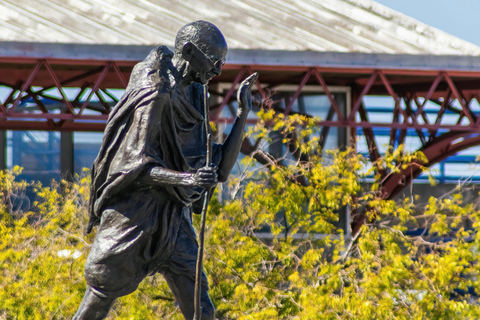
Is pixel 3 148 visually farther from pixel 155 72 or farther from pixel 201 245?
pixel 201 245

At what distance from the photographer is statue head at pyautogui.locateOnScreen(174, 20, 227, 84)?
4.82 meters

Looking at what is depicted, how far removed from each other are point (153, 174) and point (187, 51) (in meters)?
0.71

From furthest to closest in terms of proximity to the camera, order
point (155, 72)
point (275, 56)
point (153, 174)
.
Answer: point (275, 56)
point (155, 72)
point (153, 174)

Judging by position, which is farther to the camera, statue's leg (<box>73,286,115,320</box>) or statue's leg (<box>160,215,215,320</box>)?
statue's leg (<box>160,215,215,320</box>)

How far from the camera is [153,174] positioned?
4.70 meters

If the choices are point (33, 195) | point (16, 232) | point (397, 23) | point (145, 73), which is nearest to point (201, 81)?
point (145, 73)

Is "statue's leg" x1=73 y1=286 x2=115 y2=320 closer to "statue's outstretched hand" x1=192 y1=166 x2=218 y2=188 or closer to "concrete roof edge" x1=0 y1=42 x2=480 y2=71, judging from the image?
"statue's outstretched hand" x1=192 y1=166 x2=218 y2=188

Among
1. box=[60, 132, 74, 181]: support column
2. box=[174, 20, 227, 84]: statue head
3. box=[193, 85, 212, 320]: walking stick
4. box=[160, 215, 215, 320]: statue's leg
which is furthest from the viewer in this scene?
box=[60, 132, 74, 181]: support column

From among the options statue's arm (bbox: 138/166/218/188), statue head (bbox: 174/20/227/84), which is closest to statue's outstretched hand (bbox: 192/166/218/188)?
statue's arm (bbox: 138/166/218/188)

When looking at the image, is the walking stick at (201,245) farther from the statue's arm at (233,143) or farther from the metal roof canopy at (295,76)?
the metal roof canopy at (295,76)

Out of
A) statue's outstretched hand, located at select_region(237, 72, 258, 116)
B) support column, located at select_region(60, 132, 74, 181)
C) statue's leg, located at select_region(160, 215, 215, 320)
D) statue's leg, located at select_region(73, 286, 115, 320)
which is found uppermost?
statue's outstretched hand, located at select_region(237, 72, 258, 116)

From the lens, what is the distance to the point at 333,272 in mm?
13844

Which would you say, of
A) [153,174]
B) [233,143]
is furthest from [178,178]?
[233,143]

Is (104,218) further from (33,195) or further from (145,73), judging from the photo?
(33,195)
